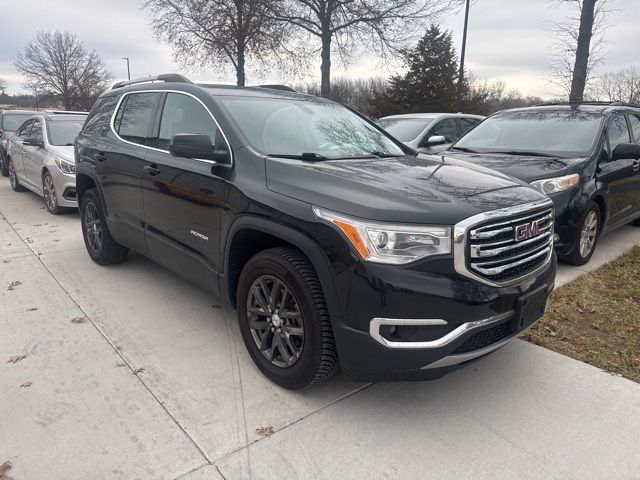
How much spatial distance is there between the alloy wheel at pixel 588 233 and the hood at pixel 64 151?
7.10m

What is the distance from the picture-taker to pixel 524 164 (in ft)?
16.6

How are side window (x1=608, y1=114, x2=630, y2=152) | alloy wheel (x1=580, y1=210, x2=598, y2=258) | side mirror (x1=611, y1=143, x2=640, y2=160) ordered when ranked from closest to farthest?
alloy wheel (x1=580, y1=210, x2=598, y2=258), side mirror (x1=611, y1=143, x2=640, y2=160), side window (x1=608, y1=114, x2=630, y2=152)

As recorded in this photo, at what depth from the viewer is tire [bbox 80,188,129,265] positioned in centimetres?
498

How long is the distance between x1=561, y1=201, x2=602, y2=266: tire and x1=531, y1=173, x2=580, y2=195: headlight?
37 cm

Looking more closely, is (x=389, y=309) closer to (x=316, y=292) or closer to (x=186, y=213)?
(x=316, y=292)

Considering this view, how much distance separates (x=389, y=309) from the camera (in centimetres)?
232

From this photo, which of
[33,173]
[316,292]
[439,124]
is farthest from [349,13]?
[316,292]

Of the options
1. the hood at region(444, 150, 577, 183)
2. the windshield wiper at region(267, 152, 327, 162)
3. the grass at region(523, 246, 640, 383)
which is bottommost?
the grass at region(523, 246, 640, 383)

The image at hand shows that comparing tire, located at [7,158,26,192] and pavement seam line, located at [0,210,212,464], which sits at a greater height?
tire, located at [7,158,26,192]

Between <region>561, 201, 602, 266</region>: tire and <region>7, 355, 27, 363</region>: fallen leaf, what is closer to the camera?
<region>7, 355, 27, 363</region>: fallen leaf

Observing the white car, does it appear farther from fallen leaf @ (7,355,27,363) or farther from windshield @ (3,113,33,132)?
windshield @ (3,113,33,132)

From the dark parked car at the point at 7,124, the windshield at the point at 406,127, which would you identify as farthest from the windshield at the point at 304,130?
the dark parked car at the point at 7,124

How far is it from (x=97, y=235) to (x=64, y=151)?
3.33m

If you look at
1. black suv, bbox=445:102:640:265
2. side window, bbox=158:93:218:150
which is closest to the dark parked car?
side window, bbox=158:93:218:150
